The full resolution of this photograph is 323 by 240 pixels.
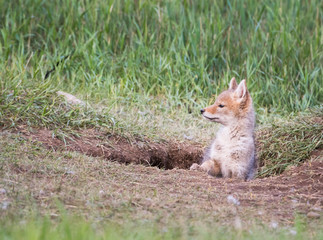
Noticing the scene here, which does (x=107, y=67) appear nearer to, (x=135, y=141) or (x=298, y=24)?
(x=135, y=141)

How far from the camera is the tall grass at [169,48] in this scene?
809cm

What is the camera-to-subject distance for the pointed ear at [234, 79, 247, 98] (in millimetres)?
5926

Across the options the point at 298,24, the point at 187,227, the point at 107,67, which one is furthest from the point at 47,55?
the point at 187,227

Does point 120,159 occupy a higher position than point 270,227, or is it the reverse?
point 270,227

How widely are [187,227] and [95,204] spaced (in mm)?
738

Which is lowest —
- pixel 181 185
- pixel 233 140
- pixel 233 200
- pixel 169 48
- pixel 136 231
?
pixel 169 48

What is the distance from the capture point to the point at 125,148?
19.6 ft

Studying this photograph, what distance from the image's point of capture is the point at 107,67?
8477 millimetres

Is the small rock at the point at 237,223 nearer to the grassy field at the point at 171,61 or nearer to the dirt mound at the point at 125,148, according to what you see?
the dirt mound at the point at 125,148

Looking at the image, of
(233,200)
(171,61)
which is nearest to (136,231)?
(233,200)

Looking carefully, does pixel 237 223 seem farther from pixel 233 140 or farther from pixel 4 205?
pixel 233 140

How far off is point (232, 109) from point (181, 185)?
5.27 ft

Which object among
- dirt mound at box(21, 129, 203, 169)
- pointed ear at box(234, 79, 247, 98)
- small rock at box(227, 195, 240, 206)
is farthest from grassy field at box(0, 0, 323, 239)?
small rock at box(227, 195, 240, 206)

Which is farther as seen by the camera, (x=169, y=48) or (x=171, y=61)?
(x=169, y=48)
